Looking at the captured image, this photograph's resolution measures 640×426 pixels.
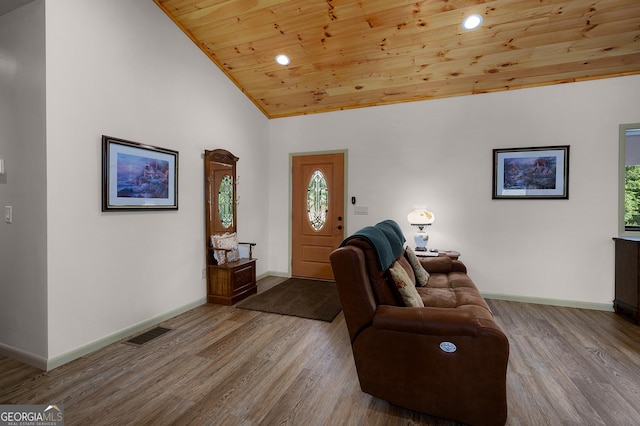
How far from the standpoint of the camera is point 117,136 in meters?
2.72

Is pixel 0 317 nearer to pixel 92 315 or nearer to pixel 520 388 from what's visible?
pixel 92 315

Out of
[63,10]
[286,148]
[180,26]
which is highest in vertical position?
[180,26]

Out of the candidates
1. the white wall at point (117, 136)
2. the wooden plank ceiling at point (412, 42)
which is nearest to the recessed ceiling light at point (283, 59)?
the wooden plank ceiling at point (412, 42)

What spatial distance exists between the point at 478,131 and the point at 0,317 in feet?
17.8

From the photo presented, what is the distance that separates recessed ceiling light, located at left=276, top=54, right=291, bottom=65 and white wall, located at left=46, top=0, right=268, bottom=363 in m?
0.87

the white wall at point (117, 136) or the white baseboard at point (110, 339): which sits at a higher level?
the white wall at point (117, 136)

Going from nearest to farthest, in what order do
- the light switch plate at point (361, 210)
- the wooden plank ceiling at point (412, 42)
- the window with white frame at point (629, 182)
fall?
the wooden plank ceiling at point (412, 42) → the window with white frame at point (629, 182) → the light switch plate at point (361, 210)

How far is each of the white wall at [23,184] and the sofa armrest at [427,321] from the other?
8.29 ft

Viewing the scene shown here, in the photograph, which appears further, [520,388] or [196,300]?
[196,300]

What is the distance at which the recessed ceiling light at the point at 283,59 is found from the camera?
3.64 metres

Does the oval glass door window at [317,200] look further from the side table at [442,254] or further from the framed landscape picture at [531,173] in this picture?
the framed landscape picture at [531,173]

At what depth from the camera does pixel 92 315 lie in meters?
2.53

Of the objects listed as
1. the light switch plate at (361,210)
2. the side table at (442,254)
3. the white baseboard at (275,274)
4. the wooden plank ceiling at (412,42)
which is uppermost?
the wooden plank ceiling at (412,42)

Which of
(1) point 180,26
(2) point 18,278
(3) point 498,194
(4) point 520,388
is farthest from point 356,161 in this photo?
(2) point 18,278
